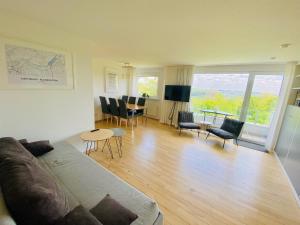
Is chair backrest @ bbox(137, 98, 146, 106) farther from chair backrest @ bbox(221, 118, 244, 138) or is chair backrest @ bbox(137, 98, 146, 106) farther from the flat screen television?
chair backrest @ bbox(221, 118, 244, 138)

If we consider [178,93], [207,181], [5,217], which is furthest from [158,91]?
[5,217]

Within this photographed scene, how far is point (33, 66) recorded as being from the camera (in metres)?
1.94

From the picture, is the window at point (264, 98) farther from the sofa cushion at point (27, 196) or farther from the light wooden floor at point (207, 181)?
the sofa cushion at point (27, 196)

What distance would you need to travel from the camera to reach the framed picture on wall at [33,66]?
1738 millimetres

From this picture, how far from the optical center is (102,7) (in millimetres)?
1484

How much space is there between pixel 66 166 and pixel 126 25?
1.98 metres

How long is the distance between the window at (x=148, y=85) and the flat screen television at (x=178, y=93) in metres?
0.92

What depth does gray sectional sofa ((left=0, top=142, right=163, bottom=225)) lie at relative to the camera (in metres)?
1.15

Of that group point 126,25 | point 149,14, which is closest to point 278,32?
point 149,14

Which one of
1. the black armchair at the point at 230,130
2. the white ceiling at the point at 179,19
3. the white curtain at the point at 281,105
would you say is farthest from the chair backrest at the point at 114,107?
the white curtain at the point at 281,105

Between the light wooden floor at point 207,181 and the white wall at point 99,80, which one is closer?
the light wooden floor at point 207,181

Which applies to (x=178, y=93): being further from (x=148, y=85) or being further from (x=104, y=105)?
(x=104, y=105)

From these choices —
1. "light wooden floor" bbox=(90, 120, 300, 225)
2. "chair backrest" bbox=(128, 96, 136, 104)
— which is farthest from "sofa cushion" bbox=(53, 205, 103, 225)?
"chair backrest" bbox=(128, 96, 136, 104)

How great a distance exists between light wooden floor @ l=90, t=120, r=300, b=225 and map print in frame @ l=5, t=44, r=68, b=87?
1.64m
